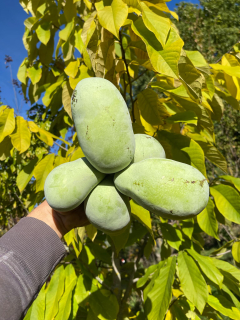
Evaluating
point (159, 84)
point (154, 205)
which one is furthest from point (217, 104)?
point (154, 205)

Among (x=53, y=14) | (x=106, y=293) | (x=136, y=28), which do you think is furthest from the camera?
(x=53, y=14)

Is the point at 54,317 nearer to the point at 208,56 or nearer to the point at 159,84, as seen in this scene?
the point at 159,84

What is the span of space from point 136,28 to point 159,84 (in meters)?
0.29

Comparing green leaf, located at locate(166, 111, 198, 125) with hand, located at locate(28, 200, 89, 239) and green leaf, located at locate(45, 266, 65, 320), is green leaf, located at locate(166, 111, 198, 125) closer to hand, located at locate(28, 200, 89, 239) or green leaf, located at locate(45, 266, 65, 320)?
hand, located at locate(28, 200, 89, 239)

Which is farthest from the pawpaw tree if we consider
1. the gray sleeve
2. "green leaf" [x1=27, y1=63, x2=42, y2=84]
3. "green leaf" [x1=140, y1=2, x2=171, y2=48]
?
the gray sleeve

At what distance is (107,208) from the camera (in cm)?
83

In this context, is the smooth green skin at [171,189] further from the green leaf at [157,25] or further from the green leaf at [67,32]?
the green leaf at [67,32]

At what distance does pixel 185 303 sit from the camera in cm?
165

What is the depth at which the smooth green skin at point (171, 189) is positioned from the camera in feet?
2.38

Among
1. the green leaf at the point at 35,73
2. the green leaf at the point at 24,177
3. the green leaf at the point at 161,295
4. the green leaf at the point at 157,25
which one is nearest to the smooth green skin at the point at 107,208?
the green leaf at the point at 157,25

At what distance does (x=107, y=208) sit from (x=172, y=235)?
1.12 m

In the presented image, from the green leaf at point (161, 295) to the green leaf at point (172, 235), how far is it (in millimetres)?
225

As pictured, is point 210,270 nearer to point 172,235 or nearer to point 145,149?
point 172,235

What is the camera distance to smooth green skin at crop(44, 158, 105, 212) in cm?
83
